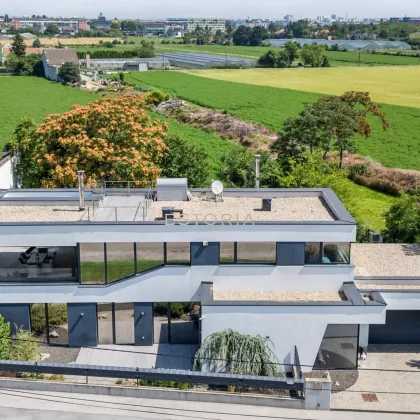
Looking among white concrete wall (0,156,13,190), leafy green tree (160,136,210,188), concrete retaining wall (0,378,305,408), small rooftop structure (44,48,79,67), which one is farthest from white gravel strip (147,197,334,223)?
small rooftop structure (44,48,79,67)

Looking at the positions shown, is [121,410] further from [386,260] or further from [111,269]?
[386,260]

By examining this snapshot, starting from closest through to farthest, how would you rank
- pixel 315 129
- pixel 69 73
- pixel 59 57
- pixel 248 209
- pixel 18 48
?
pixel 248 209 < pixel 315 129 < pixel 69 73 < pixel 59 57 < pixel 18 48

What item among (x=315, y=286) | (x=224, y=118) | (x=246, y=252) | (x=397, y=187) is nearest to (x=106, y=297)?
(x=246, y=252)

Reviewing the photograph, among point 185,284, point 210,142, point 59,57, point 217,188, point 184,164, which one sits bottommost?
point 210,142

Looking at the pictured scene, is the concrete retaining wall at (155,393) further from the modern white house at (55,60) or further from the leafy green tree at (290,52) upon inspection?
the leafy green tree at (290,52)

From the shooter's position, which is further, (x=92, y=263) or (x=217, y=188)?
(x=217, y=188)

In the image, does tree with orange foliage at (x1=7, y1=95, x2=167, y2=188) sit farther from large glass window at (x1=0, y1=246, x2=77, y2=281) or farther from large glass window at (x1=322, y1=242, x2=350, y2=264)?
large glass window at (x1=322, y1=242, x2=350, y2=264)

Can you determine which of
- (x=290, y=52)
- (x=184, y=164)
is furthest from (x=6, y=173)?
(x=290, y=52)
